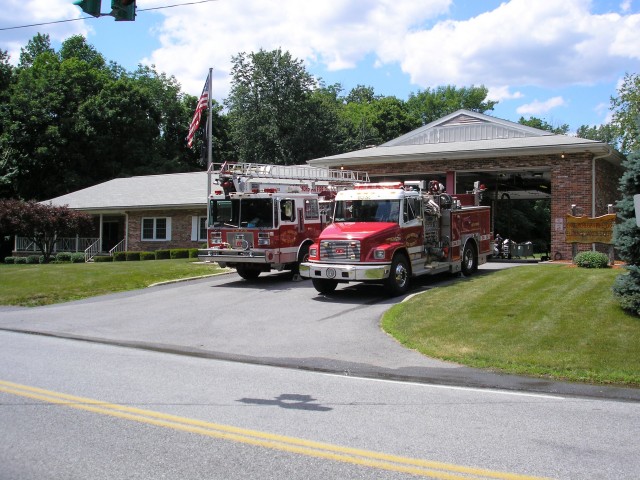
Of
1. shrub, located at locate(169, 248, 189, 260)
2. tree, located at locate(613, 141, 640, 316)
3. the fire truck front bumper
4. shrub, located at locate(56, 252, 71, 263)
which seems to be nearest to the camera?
tree, located at locate(613, 141, 640, 316)

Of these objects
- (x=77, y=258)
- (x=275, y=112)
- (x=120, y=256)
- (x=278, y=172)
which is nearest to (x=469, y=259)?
(x=278, y=172)

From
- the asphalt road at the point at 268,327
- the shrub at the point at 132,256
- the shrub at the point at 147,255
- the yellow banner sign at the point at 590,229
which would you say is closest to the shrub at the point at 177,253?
the shrub at the point at 147,255

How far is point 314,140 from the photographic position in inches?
2050

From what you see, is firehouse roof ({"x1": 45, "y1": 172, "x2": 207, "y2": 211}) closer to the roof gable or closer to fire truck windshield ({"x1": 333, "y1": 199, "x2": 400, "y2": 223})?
the roof gable

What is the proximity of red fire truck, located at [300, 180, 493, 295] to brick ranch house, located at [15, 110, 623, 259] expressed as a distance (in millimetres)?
5732

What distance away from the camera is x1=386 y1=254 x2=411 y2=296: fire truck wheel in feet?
52.2

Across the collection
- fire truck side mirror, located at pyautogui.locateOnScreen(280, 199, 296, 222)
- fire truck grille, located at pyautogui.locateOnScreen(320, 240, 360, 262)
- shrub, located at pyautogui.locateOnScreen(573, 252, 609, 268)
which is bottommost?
shrub, located at pyautogui.locateOnScreen(573, 252, 609, 268)

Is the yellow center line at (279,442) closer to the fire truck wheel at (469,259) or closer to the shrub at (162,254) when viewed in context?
the fire truck wheel at (469,259)

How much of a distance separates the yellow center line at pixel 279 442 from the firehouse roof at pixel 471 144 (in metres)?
19.4

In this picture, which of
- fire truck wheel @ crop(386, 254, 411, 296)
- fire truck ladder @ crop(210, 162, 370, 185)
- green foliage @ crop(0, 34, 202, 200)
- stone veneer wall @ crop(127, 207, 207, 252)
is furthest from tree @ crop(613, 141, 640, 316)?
green foliage @ crop(0, 34, 202, 200)

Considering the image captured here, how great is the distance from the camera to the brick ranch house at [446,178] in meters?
22.8

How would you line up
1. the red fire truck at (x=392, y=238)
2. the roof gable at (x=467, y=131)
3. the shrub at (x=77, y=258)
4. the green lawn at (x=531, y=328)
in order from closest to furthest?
the green lawn at (x=531, y=328), the red fire truck at (x=392, y=238), the roof gable at (x=467, y=131), the shrub at (x=77, y=258)

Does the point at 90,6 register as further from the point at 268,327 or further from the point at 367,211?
the point at 367,211

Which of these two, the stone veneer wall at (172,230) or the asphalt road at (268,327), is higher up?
the stone veneer wall at (172,230)
